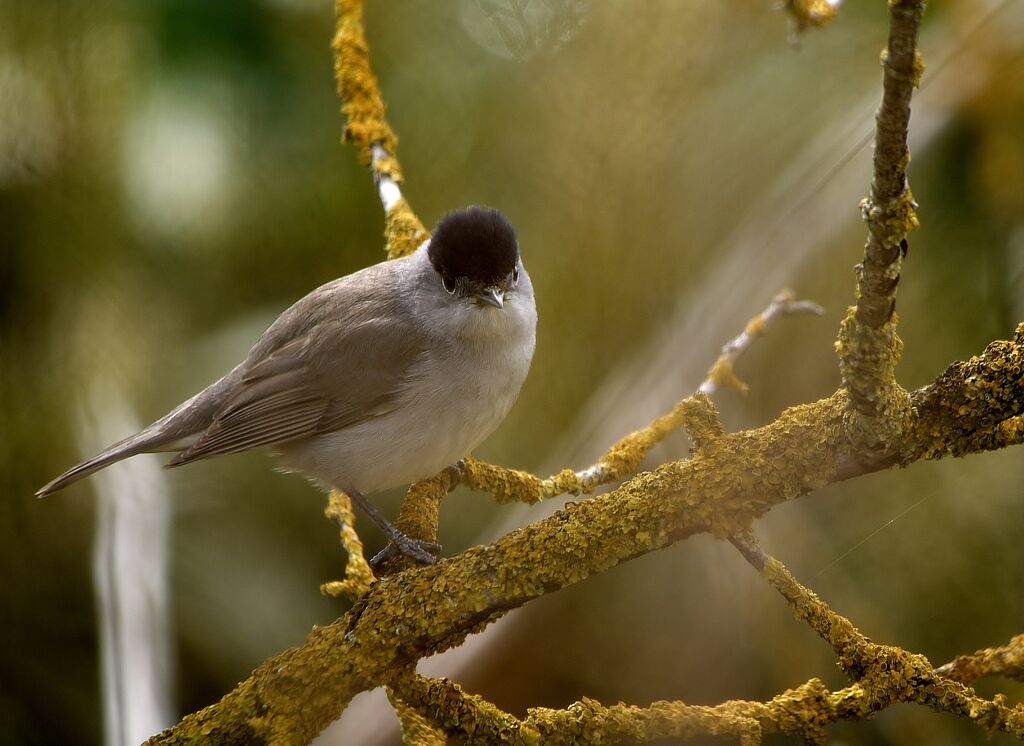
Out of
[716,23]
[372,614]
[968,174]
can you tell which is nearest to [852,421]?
[372,614]

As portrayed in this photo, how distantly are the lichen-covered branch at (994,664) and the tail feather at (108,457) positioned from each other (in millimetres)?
2637

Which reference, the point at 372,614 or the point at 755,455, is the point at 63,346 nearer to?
the point at 372,614

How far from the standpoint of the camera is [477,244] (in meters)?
2.97

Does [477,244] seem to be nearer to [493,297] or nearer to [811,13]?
[493,297]

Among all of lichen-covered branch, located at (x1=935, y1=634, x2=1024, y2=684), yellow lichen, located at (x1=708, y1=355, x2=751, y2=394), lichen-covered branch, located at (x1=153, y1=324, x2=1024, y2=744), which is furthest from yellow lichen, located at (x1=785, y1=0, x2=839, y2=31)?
lichen-covered branch, located at (x1=935, y1=634, x2=1024, y2=684)

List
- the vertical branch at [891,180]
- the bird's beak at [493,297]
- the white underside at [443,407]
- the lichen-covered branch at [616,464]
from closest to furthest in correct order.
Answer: the vertical branch at [891,180]
the lichen-covered branch at [616,464]
the white underside at [443,407]
the bird's beak at [493,297]

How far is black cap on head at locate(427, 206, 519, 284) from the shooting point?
2.98 m

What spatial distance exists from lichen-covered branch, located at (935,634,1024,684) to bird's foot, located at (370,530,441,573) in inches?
54.0

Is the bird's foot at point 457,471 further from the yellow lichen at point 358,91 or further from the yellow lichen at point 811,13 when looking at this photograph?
the yellow lichen at point 811,13

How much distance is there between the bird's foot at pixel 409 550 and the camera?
266 cm

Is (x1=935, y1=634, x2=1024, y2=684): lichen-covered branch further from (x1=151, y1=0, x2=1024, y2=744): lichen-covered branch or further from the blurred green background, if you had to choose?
the blurred green background

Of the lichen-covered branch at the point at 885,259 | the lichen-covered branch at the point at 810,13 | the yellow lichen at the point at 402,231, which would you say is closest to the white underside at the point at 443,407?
the yellow lichen at the point at 402,231

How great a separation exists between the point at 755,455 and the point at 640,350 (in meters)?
1.84

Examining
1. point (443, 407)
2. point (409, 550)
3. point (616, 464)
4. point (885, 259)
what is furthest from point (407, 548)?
point (885, 259)
